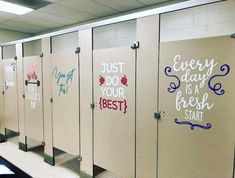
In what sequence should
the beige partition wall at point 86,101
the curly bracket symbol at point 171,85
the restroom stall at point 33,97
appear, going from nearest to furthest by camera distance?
the curly bracket symbol at point 171,85
the beige partition wall at point 86,101
the restroom stall at point 33,97

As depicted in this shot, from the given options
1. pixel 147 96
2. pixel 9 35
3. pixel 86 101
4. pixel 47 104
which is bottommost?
pixel 47 104

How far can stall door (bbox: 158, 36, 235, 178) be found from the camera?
1.51m

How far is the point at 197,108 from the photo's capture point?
1651 mm

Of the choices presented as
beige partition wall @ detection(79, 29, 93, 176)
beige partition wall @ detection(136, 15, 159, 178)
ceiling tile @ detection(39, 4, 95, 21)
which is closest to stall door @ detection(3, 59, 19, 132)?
ceiling tile @ detection(39, 4, 95, 21)

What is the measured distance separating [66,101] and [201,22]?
2479mm

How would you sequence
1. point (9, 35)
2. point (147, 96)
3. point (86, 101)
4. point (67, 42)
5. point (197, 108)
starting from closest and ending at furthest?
1. point (197, 108)
2. point (147, 96)
3. point (86, 101)
4. point (67, 42)
5. point (9, 35)

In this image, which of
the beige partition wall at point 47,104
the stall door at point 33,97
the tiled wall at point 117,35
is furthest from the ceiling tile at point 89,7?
the stall door at point 33,97

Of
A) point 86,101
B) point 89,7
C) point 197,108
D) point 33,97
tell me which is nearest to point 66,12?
point 89,7

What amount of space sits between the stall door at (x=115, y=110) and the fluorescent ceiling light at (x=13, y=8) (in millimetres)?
2220

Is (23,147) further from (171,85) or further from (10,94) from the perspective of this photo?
(171,85)

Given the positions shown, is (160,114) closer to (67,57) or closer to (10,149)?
(67,57)

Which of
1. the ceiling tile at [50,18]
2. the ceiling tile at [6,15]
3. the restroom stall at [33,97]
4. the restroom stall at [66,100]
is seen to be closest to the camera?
the restroom stall at [66,100]

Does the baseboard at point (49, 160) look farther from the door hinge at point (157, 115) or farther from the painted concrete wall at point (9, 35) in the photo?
the painted concrete wall at point (9, 35)

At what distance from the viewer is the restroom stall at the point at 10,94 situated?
3.78m
